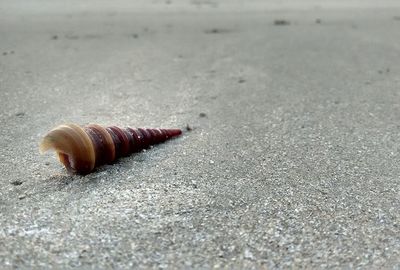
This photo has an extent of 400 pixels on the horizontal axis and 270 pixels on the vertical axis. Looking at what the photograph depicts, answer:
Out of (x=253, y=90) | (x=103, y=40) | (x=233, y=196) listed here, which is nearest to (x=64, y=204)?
(x=233, y=196)

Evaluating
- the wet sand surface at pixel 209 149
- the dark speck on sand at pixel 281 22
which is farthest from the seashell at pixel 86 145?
the dark speck on sand at pixel 281 22

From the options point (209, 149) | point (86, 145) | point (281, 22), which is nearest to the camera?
point (86, 145)

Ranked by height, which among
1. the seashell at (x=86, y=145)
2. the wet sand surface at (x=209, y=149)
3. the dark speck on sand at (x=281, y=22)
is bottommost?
the wet sand surface at (x=209, y=149)

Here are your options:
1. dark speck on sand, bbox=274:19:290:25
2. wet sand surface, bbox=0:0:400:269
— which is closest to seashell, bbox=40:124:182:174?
wet sand surface, bbox=0:0:400:269

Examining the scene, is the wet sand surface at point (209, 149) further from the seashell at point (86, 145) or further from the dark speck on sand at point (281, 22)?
the dark speck on sand at point (281, 22)

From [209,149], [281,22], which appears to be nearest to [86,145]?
[209,149]

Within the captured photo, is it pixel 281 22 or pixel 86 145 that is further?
pixel 281 22

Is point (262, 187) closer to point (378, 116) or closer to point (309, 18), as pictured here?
point (378, 116)

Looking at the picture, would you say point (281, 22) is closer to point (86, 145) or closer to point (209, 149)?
point (209, 149)
